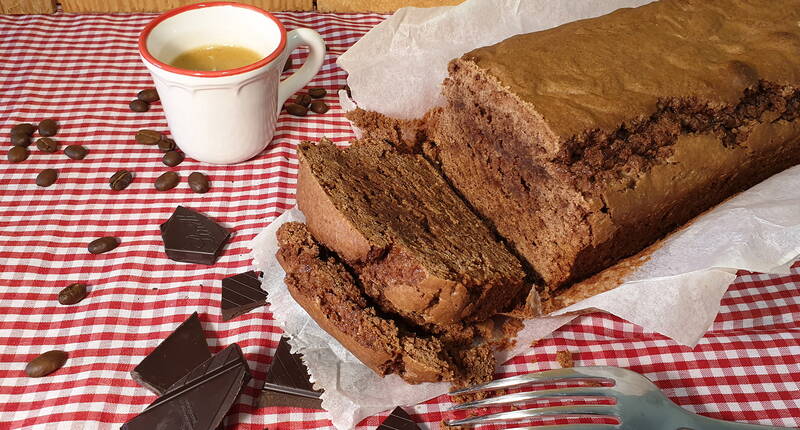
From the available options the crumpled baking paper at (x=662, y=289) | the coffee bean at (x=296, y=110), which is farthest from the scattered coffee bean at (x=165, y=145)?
the crumpled baking paper at (x=662, y=289)

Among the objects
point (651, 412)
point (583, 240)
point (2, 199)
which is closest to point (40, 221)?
point (2, 199)

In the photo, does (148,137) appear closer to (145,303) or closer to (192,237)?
(192,237)

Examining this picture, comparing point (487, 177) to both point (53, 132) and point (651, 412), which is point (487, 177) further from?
point (53, 132)

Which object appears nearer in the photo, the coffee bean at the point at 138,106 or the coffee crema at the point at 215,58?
the coffee crema at the point at 215,58

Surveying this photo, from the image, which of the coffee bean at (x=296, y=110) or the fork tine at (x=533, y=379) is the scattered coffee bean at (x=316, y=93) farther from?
the fork tine at (x=533, y=379)

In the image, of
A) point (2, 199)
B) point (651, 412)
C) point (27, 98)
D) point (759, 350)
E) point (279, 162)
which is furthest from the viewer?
point (27, 98)

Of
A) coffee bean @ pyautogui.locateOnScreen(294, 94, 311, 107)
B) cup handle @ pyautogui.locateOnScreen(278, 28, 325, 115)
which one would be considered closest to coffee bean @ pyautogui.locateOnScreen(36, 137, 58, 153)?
cup handle @ pyautogui.locateOnScreen(278, 28, 325, 115)

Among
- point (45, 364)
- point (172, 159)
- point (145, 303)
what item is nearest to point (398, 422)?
point (145, 303)
